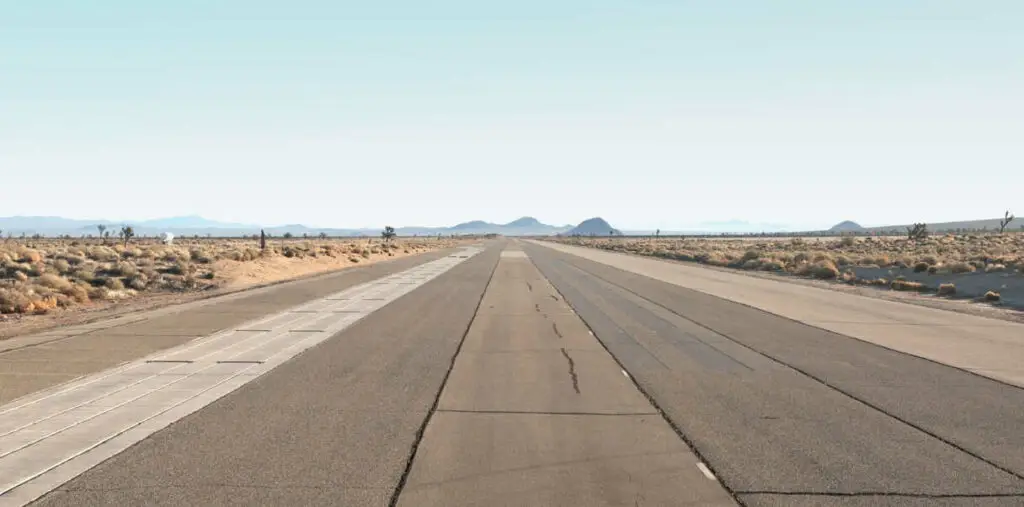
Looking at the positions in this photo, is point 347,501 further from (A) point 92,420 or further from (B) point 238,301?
(B) point 238,301

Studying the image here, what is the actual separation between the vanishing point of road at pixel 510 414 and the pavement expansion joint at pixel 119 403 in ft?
0.14

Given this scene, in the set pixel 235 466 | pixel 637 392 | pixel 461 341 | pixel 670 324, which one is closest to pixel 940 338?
pixel 670 324

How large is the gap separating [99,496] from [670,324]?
45.0 feet

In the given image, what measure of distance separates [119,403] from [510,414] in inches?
200

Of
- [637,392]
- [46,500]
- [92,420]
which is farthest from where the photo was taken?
[637,392]

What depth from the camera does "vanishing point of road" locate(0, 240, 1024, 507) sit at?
19.4 feet

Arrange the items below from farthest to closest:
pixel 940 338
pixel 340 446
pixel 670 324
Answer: pixel 670 324 < pixel 940 338 < pixel 340 446

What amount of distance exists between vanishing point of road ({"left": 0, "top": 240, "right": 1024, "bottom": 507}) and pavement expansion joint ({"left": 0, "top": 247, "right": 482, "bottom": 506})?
43 mm

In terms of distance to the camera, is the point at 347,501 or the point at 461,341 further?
the point at 461,341

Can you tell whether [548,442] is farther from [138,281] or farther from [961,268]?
[961,268]

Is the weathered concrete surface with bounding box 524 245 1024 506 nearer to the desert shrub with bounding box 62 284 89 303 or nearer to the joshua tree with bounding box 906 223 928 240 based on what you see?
the desert shrub with bounding box 62 284 89 303

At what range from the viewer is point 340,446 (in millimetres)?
6965

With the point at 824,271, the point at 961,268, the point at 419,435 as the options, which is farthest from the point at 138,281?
the point at 961,268

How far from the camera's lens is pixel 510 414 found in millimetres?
8344
